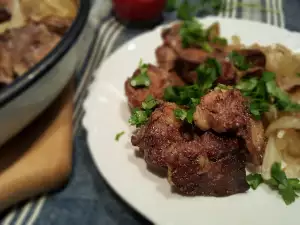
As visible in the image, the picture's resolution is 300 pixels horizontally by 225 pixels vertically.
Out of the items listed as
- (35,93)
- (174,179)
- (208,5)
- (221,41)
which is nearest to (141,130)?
(174,179)

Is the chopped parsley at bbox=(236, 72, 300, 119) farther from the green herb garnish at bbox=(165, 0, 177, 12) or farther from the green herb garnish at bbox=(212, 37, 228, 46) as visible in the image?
the green herb garnish at bbox=(165, 0, 177, 12)

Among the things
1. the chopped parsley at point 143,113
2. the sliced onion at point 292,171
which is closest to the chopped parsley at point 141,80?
the chopped parsley at point 143,113

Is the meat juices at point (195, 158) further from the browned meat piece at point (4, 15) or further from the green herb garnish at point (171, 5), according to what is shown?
the green herb garnish at point (171, 5)

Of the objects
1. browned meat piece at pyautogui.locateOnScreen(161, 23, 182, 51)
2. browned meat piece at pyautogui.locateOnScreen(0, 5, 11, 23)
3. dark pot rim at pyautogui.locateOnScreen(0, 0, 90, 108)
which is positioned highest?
dark pot rim at pyautogui.locateOnScreen(0, 0, 90, 108)

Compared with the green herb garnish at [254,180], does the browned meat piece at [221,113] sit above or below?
above

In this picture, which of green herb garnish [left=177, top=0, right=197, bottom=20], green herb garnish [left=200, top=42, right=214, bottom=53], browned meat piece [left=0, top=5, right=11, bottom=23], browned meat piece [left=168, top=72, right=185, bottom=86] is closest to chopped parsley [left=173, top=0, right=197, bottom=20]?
green herb garnish [left=177, top=0, right=197, bottom=20]

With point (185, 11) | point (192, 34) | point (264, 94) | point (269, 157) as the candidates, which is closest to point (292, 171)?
point (269, 157)
